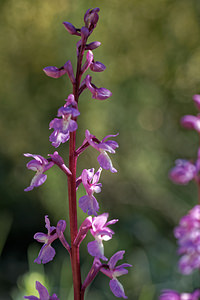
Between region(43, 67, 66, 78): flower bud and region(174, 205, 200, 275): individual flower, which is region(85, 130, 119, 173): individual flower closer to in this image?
region(43, 67, 66, 78): flower bud

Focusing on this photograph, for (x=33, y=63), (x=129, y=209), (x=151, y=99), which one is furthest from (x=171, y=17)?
(x=129, y=209)

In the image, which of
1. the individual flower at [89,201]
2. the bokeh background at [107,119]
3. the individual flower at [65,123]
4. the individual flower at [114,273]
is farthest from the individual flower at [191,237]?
the bokeh background at [107,119]

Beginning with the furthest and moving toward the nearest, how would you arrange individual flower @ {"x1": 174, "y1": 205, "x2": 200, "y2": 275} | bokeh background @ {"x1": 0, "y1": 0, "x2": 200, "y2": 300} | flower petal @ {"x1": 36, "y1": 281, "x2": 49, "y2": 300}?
bokeh background @ {"x1": 0, "y1": 0, "x2": 200, "y2": 300} < individual flower @ {"x1": 174, "y1": 205, "x2": 200, "y2": 275} < flower petal @ {"x1": 36, "y1": 281, "x2": 49, "y2": 300}

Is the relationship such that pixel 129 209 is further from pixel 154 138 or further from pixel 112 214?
pixel 154 138

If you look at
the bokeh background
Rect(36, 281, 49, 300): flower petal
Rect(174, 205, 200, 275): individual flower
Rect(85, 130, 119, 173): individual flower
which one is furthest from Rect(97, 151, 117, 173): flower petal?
the bokeh background

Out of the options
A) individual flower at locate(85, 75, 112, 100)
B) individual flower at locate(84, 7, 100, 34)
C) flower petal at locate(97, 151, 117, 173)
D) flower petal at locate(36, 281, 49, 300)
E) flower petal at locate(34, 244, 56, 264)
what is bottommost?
flower petal at locate(36, 281, 49, 300)

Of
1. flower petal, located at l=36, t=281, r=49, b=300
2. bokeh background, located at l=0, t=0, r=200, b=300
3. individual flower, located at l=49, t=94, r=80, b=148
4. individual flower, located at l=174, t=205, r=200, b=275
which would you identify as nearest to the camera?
individual flower, located at l=49, t=94, r=80, b=148

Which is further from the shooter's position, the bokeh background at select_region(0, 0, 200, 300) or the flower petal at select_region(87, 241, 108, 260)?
the bokeh background at select_region(0, 0, 200, 300)

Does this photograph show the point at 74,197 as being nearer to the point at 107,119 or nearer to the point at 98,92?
the point at 98,92

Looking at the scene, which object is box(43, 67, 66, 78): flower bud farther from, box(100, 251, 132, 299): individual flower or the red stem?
box(100, 251, 132, 299): individual flower

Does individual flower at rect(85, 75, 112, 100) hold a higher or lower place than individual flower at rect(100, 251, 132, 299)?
higher
